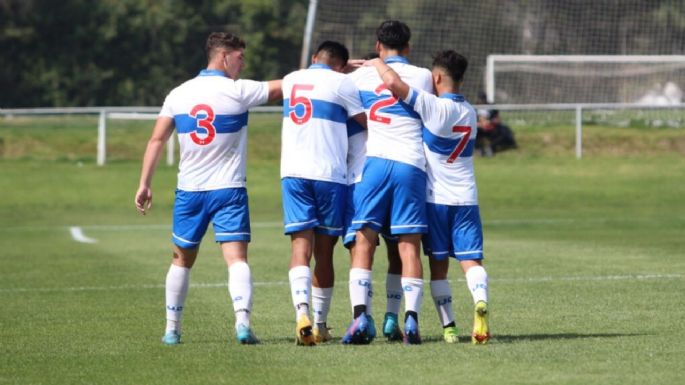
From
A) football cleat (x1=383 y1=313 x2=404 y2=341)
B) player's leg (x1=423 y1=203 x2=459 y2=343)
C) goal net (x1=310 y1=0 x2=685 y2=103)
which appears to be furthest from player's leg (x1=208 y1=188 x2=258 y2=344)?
goal net (x1=310 y1=0 x2=685 y2=103)

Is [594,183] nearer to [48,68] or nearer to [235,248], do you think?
[235,248]

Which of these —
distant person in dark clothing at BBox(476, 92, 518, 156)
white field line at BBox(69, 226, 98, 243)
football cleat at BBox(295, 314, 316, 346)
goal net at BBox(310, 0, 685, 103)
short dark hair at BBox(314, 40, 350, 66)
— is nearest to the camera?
football cleat at BBox(295, 314, 316, 346)

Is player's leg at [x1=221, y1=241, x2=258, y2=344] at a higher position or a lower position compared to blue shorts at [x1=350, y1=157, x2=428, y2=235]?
lower

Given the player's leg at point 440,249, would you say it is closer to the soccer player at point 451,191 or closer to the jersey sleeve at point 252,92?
the soccer player at point 451,191

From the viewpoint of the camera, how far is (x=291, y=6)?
226 ft

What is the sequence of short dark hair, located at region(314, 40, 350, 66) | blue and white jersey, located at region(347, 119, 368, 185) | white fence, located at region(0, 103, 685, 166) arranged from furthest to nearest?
white fence, located at region(0, 103, 685, 166)
blue and white jersey, located at region(347, 119, 368, 185)
short dark hair, located at region(314, 40, 350, 66)

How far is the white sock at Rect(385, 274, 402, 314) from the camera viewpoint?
10.1 meters

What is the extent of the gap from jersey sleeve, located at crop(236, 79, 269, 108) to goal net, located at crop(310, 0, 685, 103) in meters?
25.1

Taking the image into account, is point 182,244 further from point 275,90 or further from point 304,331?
point 275,90

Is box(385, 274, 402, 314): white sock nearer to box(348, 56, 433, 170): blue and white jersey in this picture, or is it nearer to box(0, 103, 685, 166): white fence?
box(348, 56, 433, 170): blue and white jersey

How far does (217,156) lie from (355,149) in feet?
3.33

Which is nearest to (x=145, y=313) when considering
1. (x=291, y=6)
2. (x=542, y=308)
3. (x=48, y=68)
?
(x=542, y=308)

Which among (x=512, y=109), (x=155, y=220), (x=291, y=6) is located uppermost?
(x=291, y=6)

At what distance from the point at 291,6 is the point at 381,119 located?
59796 millimetres
